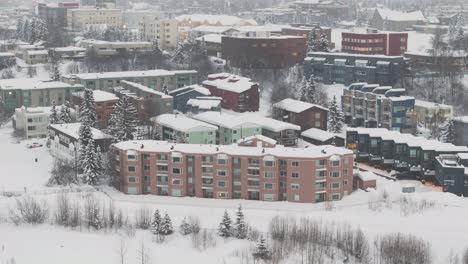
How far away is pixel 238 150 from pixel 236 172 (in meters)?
0.51

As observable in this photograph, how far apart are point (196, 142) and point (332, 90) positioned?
9.01 meters

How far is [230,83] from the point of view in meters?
26.5

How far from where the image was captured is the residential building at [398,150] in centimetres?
1902

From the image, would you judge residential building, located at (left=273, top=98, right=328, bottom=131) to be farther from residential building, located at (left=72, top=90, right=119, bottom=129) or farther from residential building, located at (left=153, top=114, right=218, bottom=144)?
residential building, located at (left=72, top=90, right=119, bottom=129)

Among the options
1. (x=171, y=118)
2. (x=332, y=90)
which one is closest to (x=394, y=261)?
(x=171, y=118)

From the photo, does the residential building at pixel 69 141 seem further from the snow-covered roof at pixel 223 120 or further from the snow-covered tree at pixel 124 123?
the snow-covered roof at pixel 223 120

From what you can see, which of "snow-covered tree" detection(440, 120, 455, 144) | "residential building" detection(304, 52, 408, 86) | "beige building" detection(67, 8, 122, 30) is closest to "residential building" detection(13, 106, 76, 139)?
"residential building" detection(304, 52, 408, 86)

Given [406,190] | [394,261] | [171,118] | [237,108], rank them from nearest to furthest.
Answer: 1. [394,261]
2. [406,190]
3. [171,118]
4. [237,108]

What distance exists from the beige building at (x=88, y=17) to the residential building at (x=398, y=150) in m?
27.8

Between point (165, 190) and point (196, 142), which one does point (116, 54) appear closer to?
point (196, 142)

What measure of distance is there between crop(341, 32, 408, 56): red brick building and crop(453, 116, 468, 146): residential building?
9.62 m

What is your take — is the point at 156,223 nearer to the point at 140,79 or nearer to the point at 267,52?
the point at 140,79

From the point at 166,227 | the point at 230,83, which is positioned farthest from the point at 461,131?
the point at 166,227

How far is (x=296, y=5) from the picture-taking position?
59.8 metres
